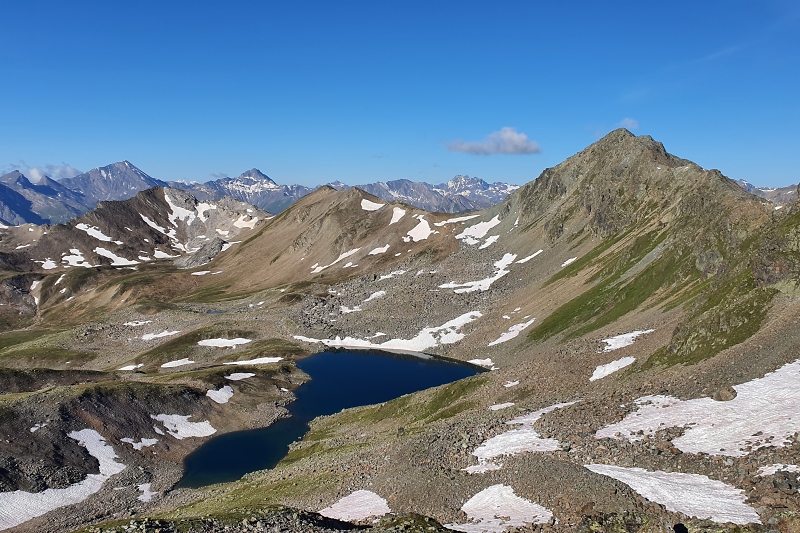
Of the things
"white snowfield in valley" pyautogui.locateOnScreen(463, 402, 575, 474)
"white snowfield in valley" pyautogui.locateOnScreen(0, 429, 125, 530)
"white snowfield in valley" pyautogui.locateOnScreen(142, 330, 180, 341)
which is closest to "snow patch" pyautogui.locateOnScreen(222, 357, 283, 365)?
"white snowfield in valley" pyautogui.locateOnScreen(142, 330, 180, 341)

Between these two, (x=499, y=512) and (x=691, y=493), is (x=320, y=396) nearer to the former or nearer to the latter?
(x=499, y=512)

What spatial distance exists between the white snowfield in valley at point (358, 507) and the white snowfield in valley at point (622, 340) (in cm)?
4120

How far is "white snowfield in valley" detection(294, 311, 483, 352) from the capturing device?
122875mm

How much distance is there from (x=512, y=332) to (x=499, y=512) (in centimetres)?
8037

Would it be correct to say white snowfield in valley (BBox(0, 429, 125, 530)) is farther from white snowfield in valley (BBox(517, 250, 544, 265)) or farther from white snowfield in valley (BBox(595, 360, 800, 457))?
white snowfield in valley (BBox(517, 250, 544, 265))

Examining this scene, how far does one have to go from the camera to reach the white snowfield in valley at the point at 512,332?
10944cm

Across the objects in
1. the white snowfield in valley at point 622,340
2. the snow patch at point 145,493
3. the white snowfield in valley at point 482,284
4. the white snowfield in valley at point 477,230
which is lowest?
the snow patch at point 145,493

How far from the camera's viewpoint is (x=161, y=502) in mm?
60750

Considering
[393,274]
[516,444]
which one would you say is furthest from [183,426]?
[393,274]

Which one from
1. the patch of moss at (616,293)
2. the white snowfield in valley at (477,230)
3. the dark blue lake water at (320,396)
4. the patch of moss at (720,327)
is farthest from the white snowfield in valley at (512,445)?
the white snowfield in valley at (477,230)

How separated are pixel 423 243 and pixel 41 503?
14292 cm

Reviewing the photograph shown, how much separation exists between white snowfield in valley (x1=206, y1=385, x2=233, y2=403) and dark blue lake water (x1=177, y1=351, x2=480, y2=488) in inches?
385

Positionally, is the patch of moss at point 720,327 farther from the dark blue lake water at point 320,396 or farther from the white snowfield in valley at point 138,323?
the white snowfield in valley at point 138,323

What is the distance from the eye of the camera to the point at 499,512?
106ft
